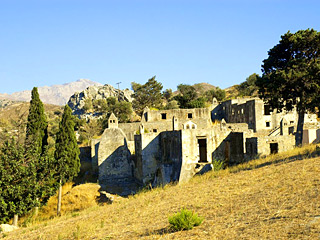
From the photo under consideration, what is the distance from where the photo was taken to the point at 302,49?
24.8m

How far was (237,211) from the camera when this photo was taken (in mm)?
10016

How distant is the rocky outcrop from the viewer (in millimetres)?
86375

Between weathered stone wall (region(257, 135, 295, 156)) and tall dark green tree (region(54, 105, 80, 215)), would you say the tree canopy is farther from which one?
weathered stone wall (region(257, 135, 295, 156))

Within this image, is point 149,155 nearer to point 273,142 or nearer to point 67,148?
point 67,148

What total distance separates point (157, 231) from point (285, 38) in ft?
69.1

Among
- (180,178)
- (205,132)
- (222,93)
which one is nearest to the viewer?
(180,178)

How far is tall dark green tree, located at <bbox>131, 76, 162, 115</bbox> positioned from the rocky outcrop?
1286 cm

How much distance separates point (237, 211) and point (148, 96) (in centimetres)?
6127

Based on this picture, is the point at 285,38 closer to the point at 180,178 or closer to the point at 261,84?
the point at 261,84

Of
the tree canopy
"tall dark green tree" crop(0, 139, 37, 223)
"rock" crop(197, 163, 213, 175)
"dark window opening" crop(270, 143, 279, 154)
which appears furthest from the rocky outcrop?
"dark window opening" crop(270, 143, 279, 154)

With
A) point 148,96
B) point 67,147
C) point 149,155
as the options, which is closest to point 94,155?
point 67,147

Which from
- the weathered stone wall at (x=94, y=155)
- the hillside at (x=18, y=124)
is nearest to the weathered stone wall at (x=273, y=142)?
the hillside at (x=18, y=124)

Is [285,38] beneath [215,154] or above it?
above

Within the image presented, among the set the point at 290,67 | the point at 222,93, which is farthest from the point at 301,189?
the point at 222,93
